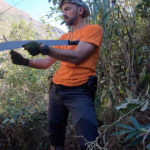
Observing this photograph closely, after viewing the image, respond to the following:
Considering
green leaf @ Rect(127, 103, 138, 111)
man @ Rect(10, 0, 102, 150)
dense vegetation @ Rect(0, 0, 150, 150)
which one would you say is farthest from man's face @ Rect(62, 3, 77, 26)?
green leaf @ Rect(127, 103, 138, 111)

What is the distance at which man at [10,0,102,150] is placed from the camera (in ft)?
4.29

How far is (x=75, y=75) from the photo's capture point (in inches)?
57.9

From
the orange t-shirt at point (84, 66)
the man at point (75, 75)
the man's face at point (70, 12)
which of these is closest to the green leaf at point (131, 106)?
the man at point (75, 75)

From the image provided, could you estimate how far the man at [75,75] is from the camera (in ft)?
4.29

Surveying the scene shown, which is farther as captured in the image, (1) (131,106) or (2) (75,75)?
(2) (75,75)

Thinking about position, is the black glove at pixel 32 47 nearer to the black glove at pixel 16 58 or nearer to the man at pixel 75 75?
the man at pixel 75 75

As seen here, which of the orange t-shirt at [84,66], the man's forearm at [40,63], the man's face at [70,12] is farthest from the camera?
the man's forearm at [40,63]

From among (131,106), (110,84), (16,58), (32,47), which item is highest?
(32,47)

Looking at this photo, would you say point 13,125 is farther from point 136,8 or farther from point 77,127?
point 136,8

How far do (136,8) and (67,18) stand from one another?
109 cm

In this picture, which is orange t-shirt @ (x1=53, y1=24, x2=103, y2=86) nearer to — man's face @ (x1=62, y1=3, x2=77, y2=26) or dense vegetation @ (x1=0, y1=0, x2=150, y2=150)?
man's face @ (x1=62, y1=3, x2=77, y2=26)

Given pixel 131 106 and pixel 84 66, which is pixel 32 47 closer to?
pixel 84 66

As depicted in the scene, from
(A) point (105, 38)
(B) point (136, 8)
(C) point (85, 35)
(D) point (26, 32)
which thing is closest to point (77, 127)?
(C) point (85, 35)

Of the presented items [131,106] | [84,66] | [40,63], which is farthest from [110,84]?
[131,106]
